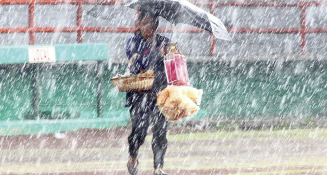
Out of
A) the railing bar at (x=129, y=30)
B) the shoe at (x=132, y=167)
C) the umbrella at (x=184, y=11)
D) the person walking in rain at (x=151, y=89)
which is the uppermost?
the umbrella at (x=184, y=11)

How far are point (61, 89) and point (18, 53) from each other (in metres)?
1.24

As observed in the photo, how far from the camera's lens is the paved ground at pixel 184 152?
7.09 metres

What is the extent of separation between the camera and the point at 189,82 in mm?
9578

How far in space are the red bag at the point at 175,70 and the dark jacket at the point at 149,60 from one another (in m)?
0.30

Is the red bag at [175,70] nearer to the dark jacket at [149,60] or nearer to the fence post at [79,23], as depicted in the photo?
the dark jacket at [149,60]

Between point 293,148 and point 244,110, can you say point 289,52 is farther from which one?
point 293,148

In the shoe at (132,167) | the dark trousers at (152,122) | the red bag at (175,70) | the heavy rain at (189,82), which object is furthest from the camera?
the heavy rain at (189,82)

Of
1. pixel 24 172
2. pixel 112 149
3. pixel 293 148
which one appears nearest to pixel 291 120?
pixel 293 148

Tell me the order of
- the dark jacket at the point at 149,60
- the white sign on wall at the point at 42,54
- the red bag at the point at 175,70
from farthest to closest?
1. the white sign on wall at the point at 42,54
2. the dark jacket at the point at 149,60
3. the red bag at the point at 175,70

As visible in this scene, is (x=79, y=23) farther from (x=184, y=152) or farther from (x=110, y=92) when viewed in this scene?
(x=184, y=152)

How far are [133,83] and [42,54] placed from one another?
564 centimetres

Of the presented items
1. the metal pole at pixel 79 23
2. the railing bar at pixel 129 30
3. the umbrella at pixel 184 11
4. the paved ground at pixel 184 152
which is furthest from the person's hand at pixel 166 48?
the metal pole at pixel 79 23

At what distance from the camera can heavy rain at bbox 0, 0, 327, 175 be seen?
9562 mm

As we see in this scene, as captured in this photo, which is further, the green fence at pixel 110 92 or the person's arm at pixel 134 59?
the green fence at pixel 110 92
